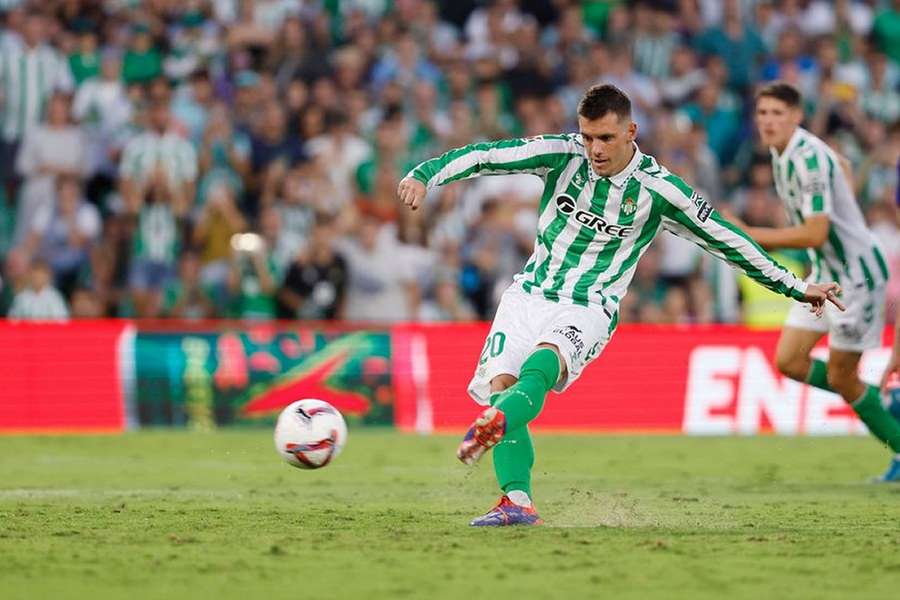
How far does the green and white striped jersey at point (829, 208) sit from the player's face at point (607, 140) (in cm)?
268

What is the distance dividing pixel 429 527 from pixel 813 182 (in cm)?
415

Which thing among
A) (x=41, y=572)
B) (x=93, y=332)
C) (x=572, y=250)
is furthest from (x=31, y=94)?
(x=41, y=572)

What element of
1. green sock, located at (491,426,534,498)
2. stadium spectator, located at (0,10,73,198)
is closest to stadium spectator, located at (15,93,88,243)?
stadium spectator, located at (0,10,73,198)

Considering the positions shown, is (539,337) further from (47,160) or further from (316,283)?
(47,160)

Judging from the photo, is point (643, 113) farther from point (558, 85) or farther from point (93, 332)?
point (93, 332)

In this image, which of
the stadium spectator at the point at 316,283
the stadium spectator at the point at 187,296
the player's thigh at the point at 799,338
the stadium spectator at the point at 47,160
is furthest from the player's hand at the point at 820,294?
the stadium spectator at the point at 47,160

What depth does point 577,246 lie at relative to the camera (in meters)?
8.59

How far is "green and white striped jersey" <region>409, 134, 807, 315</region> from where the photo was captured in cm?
837

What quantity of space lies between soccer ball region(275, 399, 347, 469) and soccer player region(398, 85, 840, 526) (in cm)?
85

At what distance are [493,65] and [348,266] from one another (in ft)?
12.4

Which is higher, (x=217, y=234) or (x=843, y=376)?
(x=217, y=234)

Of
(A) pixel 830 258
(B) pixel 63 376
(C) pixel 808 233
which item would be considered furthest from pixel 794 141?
(B) pixel 63 376

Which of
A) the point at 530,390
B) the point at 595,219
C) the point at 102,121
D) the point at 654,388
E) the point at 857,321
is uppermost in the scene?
Answer: the point at 102,121

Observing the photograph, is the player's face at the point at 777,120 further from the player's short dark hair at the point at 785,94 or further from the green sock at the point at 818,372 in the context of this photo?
the green sock at the point at 818,372
